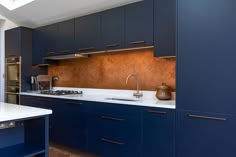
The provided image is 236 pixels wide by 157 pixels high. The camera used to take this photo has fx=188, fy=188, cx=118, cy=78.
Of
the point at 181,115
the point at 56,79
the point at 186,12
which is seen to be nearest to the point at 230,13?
the point at 186,12

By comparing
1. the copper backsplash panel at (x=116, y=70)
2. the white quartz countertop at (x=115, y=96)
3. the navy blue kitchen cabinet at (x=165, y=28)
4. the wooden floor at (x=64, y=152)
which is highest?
the navy blue kitchen cabinet at (x=165, y=28)

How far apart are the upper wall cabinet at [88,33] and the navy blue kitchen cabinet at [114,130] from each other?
100 centimetres

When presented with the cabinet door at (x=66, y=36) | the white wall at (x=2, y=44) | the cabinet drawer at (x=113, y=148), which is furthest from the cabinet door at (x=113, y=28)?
the white wall at (x=2, y=44)

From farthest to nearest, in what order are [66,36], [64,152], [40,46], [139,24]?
[40,46], [66,36], [64,152], [139,24]

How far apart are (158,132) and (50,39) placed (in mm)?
2767

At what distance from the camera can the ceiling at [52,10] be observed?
2.91 m

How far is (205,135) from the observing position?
1.72 metres

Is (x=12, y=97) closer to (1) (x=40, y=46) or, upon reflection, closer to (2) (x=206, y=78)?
(1) (x=40, y=46)

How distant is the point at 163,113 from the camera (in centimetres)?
196

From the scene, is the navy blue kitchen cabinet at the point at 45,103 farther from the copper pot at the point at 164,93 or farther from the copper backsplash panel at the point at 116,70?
the copper pot at the point at 164,93

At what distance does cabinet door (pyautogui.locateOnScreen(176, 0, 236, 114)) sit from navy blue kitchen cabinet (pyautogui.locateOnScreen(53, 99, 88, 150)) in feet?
4.78

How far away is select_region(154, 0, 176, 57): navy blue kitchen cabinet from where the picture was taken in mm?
2211

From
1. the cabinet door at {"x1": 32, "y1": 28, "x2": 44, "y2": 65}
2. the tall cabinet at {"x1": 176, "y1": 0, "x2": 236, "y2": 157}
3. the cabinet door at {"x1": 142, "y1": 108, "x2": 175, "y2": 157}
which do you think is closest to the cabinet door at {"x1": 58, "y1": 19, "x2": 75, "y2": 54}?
the cabinet door at {"x1": 32, "y1": 28, "x2": 44, "y2": 65}

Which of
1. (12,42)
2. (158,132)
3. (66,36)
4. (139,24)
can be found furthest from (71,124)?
(12,42)
